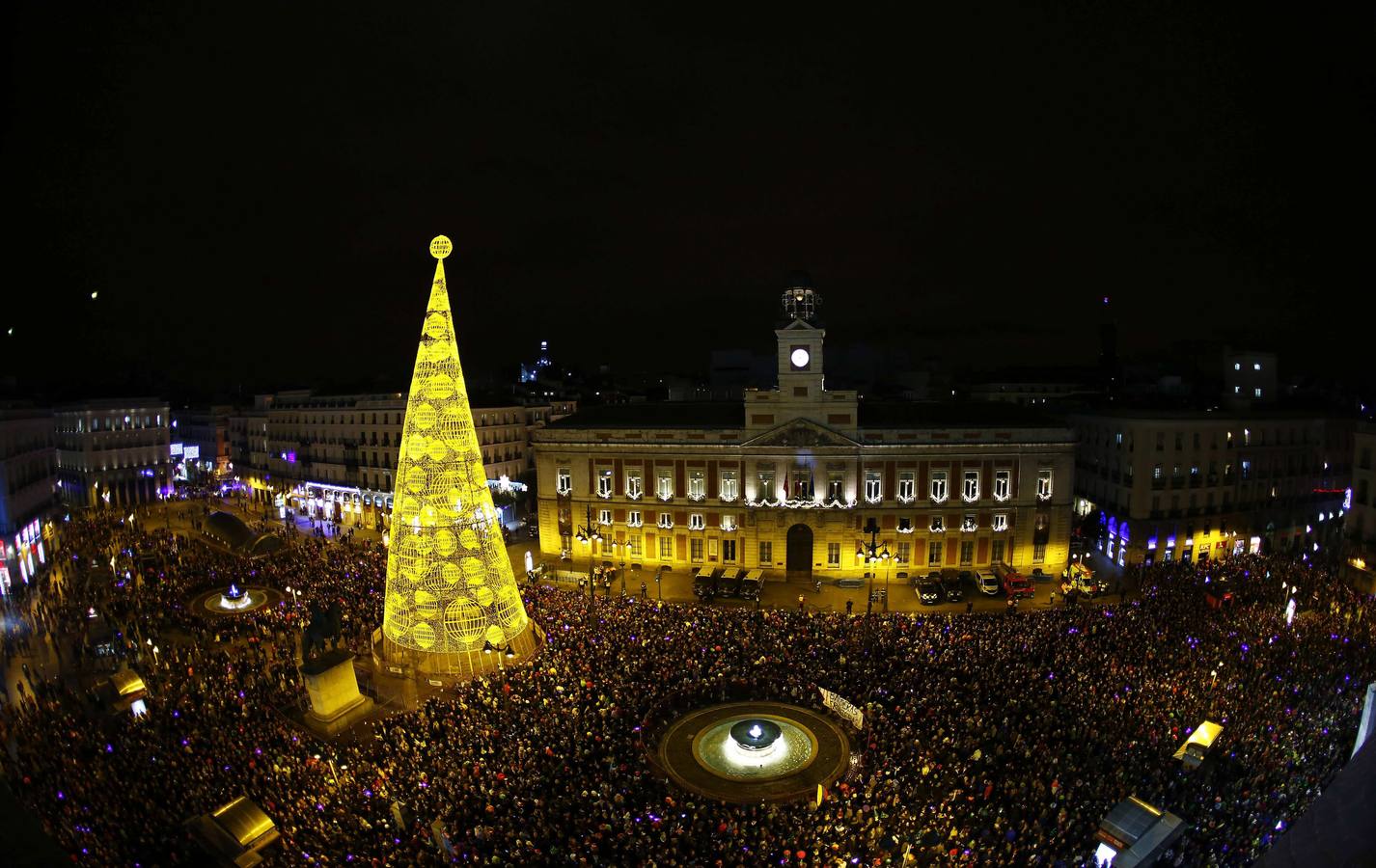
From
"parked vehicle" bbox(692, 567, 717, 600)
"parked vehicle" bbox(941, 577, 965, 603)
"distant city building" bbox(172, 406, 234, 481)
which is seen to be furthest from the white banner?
"distant city building" bbox(172, 406, 234, 481)

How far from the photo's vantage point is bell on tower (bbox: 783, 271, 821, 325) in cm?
4472

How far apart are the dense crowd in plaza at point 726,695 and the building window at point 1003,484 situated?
1183 centimetres

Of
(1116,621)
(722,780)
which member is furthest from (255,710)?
(1116,621)

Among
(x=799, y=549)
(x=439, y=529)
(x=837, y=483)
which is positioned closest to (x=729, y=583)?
(x=799, y=549)

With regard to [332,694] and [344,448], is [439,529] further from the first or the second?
[344,448]

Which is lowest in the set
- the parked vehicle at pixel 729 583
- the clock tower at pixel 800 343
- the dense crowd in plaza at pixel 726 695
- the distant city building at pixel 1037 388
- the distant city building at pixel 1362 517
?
the parked vehicle at pixel 729 583

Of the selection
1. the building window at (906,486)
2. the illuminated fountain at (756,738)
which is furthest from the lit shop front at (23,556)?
the building window at (906,486)

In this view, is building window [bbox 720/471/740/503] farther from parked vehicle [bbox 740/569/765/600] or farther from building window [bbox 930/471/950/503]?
building window [bbox 930/471/950/503]

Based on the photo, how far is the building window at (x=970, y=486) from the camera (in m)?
43.9

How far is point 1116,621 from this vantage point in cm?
2898

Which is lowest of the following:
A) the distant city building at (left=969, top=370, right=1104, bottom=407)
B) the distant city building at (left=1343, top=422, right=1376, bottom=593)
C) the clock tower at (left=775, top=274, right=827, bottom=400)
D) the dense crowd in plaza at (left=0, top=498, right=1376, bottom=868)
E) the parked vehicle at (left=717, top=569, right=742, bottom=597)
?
the parked vehicle at (left=717, top=569, right=742, bottom=597)

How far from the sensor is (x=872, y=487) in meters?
44.3

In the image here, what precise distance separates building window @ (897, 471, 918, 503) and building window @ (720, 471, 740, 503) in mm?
10293

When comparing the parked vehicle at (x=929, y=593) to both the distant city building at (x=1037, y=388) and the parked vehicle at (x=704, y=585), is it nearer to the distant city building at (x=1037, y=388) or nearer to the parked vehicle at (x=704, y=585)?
the parked vehicle at (x=704, y=585)
